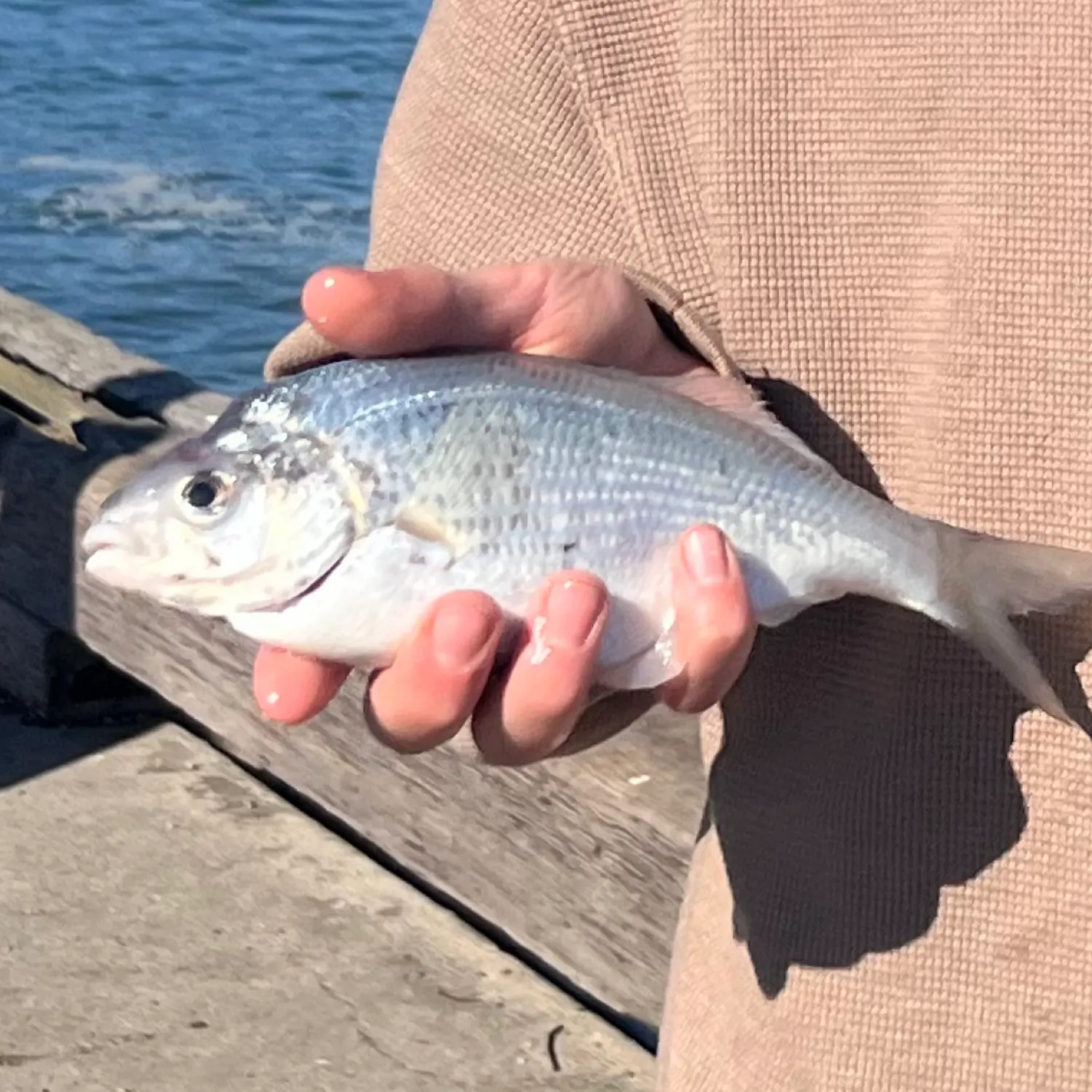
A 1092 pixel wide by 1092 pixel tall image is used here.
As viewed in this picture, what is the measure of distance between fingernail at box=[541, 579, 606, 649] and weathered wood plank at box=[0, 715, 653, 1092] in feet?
5.88

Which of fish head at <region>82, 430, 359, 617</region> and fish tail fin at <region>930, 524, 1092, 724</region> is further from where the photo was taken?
fish head at <region>82, 430, 359, 617</region>

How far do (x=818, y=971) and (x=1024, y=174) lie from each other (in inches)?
27.6

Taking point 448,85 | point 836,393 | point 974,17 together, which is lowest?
point 836,393

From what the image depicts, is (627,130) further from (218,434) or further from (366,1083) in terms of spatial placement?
(366,1083)

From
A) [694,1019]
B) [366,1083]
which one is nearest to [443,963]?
[366,1083]

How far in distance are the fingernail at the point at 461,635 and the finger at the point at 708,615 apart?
0.16 m

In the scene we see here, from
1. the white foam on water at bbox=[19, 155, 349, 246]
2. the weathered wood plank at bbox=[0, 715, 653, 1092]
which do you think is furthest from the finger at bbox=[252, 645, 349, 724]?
the white foam on water at bbox=[19, 155, 349, 246]

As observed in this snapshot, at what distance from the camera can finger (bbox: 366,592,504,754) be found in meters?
1.68

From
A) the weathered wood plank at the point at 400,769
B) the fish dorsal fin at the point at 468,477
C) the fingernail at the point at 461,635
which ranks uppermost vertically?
the fish dorsal fin at the point at 468,477

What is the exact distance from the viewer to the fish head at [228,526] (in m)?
1.77

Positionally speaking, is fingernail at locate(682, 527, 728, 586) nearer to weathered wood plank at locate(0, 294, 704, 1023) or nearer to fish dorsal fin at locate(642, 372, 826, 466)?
fish dorsal fin at locate(642, 372, 826, 466)

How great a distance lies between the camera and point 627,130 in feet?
6.13

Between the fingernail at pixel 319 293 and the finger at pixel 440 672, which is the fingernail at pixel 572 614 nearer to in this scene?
the finger at pixel 440 672

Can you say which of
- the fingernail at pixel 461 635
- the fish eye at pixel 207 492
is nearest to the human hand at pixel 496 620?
the fingernail at pixel 461 635
